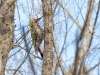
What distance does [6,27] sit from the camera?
13.9 feet

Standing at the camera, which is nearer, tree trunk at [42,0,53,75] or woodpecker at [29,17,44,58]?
tree trunk at [42,0,53,75]

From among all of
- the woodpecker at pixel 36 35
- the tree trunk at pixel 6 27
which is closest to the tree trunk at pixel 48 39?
the woodpecker at pixel 36 35

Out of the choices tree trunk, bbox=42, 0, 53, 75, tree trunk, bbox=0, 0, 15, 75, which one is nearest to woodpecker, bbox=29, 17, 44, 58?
tree trunk, bbox=0, 0, 15, 75

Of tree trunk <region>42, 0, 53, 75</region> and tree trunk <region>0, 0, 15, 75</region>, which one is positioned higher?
tree trunk <region>0, 0, 15, 75</region>

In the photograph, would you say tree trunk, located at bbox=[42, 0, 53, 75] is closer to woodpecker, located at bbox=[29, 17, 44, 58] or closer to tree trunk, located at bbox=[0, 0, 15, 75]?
woodpecker, located at bbox=[29, 17, 44, 58]

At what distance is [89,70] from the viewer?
3.54ft

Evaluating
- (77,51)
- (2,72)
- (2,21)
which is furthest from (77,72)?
(2,21)

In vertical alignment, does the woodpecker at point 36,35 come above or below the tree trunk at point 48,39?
above

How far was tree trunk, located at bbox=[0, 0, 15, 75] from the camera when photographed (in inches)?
165

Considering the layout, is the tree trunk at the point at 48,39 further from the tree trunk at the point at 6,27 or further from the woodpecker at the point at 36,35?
the tree trunk at the point at 6,27

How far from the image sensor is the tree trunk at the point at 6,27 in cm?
419

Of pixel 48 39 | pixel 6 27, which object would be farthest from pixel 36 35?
pixel 48 39

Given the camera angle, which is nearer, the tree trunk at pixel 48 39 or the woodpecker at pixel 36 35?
the tree trunk at pixel 48 39

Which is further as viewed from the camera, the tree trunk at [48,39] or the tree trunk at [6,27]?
the tree trunk at [6,27]
